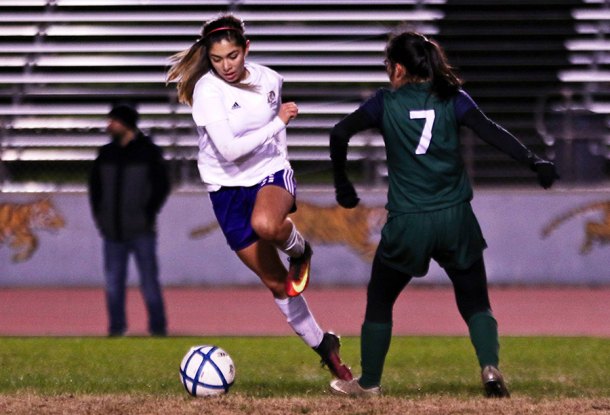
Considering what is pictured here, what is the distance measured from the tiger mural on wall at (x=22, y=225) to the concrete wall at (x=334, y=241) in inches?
1.1

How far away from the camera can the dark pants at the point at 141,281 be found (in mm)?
11688

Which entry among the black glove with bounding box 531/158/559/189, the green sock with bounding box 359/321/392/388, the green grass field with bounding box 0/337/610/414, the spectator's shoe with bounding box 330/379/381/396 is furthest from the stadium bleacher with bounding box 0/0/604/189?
the black glove with bounding box 531/158/559/189

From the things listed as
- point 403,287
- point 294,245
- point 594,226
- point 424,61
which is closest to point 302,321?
point 294,245

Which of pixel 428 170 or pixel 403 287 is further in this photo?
pixel 403 287

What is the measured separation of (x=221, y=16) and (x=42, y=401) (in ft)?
7.47

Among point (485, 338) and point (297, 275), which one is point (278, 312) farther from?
point (485, 338)

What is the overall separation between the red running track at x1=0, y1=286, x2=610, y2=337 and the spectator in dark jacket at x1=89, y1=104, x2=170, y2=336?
1.39 feet

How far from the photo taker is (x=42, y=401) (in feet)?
23.1

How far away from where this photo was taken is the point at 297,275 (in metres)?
7.56

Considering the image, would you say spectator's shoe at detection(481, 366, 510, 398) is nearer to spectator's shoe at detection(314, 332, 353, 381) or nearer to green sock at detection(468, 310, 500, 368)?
green sock at detection(468, 310, 500, 368)

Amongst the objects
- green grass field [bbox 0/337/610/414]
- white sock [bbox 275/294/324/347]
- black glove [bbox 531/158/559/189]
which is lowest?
green grass field [bbox 0/337/610/414]

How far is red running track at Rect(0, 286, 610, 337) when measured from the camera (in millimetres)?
12117

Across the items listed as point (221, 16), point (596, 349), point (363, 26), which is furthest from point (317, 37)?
point (221, 16)

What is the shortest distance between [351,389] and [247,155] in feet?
4.57
